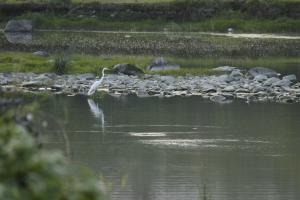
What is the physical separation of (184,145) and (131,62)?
1886 cm

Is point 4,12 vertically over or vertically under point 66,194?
under

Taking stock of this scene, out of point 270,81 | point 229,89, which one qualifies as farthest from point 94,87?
point 270,81

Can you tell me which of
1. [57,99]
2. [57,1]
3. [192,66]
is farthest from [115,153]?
[57,1]

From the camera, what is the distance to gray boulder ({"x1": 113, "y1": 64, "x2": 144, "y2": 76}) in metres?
33.4

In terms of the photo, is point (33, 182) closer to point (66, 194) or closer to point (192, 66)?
point (66, 194)

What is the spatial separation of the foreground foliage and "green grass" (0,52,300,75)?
26.3 metres

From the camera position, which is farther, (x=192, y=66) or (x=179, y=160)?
(x=192, y=66)

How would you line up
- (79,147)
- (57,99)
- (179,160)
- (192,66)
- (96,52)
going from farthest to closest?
(96,52)
(192,66)
(57,99)
(79,147)
(179,160)

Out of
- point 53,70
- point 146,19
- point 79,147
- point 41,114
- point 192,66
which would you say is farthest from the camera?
point 146,19

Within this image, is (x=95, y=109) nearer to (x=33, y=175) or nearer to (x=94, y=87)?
(x=94, y=87)

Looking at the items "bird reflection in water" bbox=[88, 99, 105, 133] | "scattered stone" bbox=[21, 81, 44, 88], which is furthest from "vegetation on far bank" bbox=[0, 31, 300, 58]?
"bird reflection in water" bbox=[88, 99, 105, 133]

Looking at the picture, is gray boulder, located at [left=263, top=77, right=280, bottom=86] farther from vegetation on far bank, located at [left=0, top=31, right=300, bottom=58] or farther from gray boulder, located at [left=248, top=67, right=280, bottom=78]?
vegetation on far bank, located at [left=0, top=31, right=300, bottom=58]

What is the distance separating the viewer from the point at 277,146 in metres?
19.1

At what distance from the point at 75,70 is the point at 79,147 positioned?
15584 millimetres
